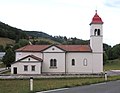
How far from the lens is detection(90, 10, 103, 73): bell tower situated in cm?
6034

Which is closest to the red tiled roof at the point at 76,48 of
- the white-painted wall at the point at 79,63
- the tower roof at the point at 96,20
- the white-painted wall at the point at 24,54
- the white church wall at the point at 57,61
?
the white-painted wall at the point at 79,63

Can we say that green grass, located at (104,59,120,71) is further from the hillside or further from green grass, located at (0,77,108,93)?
the hillside

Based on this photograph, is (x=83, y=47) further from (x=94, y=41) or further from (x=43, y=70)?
(x=43, y=70)

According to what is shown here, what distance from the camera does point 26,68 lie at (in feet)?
192

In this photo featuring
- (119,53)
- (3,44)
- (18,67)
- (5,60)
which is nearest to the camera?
(18,67)

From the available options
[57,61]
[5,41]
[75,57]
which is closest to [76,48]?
[75,57]

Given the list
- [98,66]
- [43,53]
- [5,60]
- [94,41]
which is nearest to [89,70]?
[98,66]

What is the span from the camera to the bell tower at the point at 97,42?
60.3m

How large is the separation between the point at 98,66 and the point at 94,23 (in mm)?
8401

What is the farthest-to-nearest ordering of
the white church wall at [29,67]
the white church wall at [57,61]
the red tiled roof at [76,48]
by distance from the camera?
1. the red tiled roof at [76,48]
2. the white church wall at [57,61]
3. the white church wall at [29,67]

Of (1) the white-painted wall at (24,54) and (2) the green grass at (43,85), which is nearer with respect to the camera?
(2) the green grass at (43,85)

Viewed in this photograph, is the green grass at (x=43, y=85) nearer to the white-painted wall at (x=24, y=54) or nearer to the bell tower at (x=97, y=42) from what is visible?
the bell tower at (x=97, y=42)

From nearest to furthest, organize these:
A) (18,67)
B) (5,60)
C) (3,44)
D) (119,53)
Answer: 1. (18,67)
2. (5,60)
3. (119,53)
4. (3,44)

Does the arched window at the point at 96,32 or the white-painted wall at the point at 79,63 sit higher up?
the arched window at the point at 96,32
